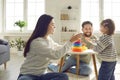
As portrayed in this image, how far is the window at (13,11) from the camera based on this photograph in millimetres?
7090

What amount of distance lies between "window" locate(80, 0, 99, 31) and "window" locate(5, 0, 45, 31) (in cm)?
125

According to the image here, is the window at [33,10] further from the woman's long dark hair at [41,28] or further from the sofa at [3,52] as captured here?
the woman's long dark hair at [41,28]

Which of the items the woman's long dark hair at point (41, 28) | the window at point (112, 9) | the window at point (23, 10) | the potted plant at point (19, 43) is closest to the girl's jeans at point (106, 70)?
the woman's long dark hair at point (41, 28)

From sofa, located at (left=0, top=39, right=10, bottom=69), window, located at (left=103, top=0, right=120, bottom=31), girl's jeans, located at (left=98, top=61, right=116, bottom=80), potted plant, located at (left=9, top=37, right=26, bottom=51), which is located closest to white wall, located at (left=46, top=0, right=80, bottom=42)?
window, located at (left=103, top=0, right=120, bottom=31)

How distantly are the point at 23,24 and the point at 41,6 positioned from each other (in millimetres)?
903

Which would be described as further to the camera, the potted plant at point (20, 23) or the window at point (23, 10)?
the window at point (23, 10)

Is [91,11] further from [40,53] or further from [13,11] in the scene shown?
[40,53]

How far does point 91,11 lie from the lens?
6.97m

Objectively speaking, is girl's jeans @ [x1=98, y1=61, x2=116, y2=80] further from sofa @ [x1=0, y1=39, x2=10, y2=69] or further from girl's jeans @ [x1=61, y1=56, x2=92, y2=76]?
sofa @ [x1=0, y1=39, x2=10, y2=69]

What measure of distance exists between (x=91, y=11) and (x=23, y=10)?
2112 millimetres

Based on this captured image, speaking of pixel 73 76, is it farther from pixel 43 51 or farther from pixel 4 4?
pixel 4 4

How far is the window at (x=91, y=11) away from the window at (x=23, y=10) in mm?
1247

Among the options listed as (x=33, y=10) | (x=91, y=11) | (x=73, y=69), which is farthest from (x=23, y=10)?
(x=73, y=69)

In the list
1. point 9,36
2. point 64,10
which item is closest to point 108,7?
point 64,10
